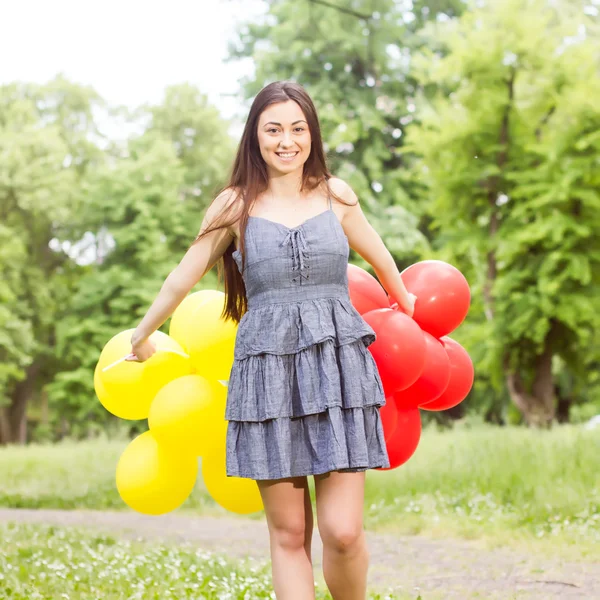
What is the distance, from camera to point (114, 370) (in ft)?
12.4

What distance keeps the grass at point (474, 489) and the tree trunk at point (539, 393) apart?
234 cm

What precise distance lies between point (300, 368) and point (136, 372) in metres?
1.24

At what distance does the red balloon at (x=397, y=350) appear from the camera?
3.30m

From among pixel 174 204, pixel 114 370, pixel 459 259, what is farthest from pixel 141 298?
pixel 114 370

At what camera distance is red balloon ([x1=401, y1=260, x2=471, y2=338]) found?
3754 millimetres

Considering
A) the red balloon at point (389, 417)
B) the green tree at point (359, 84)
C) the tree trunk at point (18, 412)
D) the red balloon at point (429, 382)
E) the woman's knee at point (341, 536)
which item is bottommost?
the tree trunk at point (18, 412)

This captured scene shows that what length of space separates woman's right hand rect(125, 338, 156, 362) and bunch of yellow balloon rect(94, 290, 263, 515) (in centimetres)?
22

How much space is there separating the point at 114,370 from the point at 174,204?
60.6 ft

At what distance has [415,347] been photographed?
334 centimetres

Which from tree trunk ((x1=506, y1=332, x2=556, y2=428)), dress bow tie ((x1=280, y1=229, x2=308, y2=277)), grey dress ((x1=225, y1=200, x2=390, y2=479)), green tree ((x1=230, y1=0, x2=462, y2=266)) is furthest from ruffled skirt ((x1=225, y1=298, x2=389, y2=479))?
green tree ((x1=230, y1=0, x2=462, y2=266))

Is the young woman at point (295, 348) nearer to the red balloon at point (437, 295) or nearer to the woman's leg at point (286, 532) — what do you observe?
the woman's leg at point (286, 532)

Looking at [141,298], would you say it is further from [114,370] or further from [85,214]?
[114,370]

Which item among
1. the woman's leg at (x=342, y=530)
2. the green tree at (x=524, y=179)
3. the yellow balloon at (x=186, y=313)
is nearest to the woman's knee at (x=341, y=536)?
the woman's leg at (x=342, y=530)

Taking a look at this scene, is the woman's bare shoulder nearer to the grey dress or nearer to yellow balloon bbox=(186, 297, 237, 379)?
the grey dress
